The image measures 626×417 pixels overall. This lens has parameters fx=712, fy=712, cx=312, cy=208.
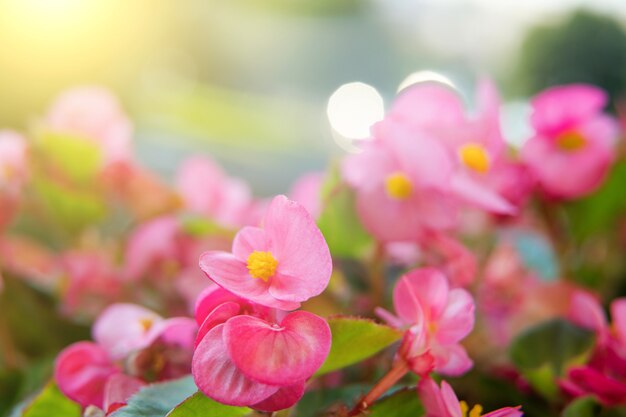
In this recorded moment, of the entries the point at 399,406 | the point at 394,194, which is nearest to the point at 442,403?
the point at 399,406

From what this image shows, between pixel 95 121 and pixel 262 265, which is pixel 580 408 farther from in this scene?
pixel 95 121

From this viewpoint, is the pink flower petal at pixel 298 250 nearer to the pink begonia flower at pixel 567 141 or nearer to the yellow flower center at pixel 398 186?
the yellow flower center at pixel 398 186

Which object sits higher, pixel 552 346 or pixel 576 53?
pixel 576 53

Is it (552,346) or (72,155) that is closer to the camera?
(552,346)

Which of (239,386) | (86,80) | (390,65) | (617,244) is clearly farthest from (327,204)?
(390,65)

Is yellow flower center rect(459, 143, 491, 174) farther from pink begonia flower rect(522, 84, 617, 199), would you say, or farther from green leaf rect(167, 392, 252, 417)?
green leaf rect(167, 392, 252, 417)

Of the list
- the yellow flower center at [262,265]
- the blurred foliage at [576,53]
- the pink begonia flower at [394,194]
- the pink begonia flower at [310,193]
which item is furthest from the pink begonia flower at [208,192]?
the blurred foliage at [576,53]

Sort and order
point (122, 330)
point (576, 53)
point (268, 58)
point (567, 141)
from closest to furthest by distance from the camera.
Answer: point (122, 330), point (567, 141), point (576, 53), point (268, 58)
